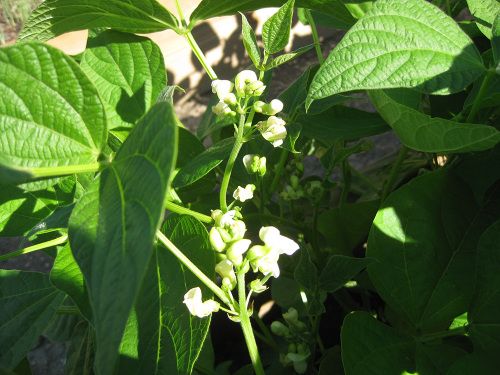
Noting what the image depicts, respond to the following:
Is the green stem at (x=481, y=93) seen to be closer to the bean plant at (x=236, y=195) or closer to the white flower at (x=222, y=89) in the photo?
the bean plant at (x=236, y=195)

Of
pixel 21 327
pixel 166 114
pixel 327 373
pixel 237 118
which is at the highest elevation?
A: pixel 166 114

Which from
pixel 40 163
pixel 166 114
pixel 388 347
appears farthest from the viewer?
pixel 388 347

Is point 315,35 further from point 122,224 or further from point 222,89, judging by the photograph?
point 122,224

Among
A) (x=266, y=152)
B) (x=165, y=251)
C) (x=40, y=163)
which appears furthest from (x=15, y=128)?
(x=266, y=152)

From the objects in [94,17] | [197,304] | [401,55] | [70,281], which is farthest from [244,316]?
[94,17]

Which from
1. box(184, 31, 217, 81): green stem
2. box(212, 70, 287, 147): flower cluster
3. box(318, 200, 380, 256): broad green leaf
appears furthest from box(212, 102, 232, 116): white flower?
box(318, 200, 380, 256): broad green leaf

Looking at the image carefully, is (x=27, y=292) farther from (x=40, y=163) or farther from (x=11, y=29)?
(x=11, y=29)
